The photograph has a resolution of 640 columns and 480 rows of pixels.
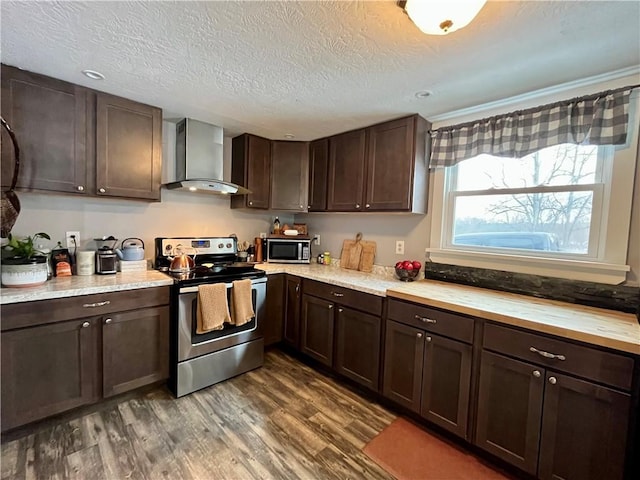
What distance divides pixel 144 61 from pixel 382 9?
138 cm

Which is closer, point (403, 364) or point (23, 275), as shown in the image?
point (23, 275)

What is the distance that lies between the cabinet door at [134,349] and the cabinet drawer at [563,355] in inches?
87.3

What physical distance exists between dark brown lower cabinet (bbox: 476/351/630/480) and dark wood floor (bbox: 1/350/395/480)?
71 cm

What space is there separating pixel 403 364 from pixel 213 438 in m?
1.33

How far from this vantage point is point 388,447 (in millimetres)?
1766

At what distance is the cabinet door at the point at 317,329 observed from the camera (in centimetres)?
251

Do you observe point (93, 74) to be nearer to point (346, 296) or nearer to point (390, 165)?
point (390, 165)

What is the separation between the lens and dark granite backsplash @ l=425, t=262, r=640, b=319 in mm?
1644

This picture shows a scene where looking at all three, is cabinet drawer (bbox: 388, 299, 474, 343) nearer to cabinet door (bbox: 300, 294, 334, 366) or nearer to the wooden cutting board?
cabinet door (bbox: 300, 294, 334, 366)

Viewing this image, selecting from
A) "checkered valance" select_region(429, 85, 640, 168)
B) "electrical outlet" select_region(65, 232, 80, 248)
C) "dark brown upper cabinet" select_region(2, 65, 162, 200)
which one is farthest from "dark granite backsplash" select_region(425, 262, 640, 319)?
"electrical outlet" select_region(65, 232, 80, 248)

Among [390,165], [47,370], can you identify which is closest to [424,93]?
[390,165]

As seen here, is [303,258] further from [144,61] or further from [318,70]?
[144,61]

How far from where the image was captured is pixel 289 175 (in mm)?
3203

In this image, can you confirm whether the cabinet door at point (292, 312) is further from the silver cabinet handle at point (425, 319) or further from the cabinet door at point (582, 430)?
the cabinet door at point (582, 430)
